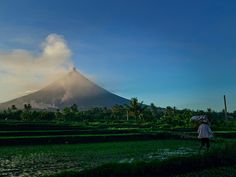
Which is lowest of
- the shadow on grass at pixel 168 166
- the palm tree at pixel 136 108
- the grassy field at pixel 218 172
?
the grassy field at pixel 218 172

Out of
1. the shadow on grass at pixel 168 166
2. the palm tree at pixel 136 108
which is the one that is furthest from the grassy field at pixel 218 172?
the palm tree at pixel 136 108

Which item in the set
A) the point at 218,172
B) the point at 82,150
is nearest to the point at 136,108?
the point at 82,150

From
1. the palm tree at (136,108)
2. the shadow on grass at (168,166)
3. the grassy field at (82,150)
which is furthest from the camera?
the palm tree at (136,108)

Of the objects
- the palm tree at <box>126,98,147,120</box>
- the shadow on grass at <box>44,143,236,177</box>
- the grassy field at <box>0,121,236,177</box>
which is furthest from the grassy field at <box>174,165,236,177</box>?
the palm tree at <box>126,98,147,120</box>

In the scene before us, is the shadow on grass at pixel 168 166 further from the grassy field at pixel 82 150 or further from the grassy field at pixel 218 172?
the grassy field at pixel 218 172

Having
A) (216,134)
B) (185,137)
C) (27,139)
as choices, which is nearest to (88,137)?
(27,139)

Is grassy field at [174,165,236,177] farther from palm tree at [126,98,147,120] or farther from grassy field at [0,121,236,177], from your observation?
palm tree at [126,98,147,120]

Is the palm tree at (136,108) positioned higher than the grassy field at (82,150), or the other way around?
the palm tree at (136,108)

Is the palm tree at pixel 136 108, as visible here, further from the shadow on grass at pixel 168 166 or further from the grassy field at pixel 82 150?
the shadow on grass at pixel 168 166

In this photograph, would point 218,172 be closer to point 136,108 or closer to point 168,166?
point 168,166

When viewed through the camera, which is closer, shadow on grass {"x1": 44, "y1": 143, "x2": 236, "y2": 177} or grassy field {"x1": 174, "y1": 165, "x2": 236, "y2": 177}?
shadow on grass {"x1": 44, "y1": 143, "x2": 236, "y2": 177}

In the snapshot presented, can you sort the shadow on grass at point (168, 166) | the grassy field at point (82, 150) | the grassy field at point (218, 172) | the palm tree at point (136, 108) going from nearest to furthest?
the shadow on grass at point (168, 166) < the grassy field at point (218, 172) < the grassy field at point (82, 150) < the palm tree at point (136, 108)

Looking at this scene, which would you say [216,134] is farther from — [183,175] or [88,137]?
[183,175]

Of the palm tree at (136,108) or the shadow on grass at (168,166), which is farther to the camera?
the palm tree at (136,108)
